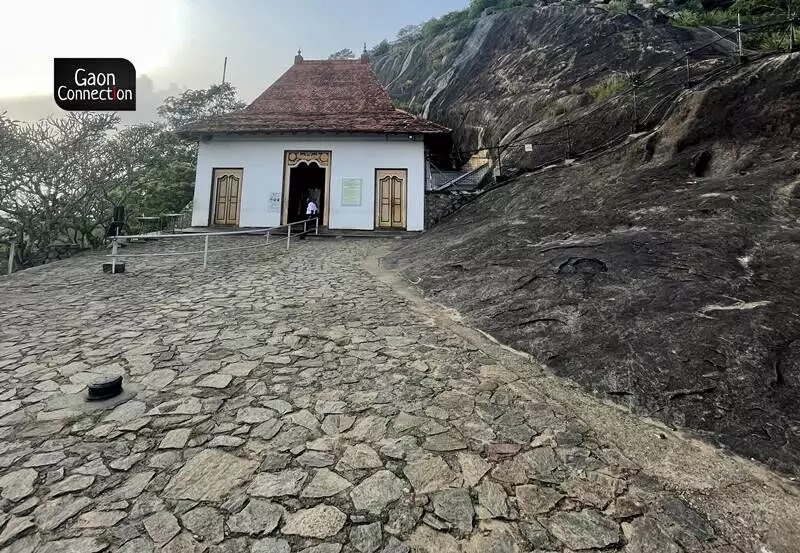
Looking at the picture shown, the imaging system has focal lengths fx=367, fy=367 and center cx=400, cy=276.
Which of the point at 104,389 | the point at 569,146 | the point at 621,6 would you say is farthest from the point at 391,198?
the point at 621,6

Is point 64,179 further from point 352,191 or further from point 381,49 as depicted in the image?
point 381,49

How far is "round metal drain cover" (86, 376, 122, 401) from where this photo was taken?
304 cm

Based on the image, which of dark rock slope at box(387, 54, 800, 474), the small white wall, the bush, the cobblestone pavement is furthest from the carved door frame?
the bush

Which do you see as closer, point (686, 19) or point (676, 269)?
point (676, 269)

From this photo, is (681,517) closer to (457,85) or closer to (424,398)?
(424,398)

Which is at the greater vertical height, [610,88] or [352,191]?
[610,88]

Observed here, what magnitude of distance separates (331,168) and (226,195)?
14.5 feet

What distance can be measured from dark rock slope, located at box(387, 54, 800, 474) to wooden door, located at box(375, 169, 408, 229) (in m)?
5.44

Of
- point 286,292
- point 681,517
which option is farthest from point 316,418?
point 286,292

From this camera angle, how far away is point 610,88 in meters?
13.1

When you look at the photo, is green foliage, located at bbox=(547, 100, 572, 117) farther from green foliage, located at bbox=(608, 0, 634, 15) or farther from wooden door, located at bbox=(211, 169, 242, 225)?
wooden door, located at bbox=(211, 169, 242, 225)

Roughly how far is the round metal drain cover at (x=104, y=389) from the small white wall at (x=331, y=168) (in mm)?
11659

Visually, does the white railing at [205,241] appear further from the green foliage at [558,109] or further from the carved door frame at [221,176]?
the green foliage at [558,109]

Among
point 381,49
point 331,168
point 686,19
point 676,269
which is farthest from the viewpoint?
point 381,49
